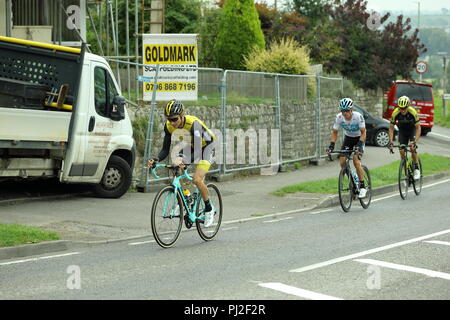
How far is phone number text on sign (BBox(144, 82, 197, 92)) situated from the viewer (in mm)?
18391

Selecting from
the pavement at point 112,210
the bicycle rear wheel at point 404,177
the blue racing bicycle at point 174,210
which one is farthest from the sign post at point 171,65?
the blue racing bicycle at point 174,210

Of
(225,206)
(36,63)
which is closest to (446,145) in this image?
(225,206)

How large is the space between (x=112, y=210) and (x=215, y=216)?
122 inches

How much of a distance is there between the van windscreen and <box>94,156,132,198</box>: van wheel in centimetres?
2391

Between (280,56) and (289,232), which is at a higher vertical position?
(280,56)

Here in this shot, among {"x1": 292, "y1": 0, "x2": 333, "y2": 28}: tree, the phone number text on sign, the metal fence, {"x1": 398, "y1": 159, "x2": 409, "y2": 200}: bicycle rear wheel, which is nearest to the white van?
the metal fence

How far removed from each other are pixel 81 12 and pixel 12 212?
39.2ft

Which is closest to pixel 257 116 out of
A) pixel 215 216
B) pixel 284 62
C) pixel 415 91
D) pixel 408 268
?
pixel 284 62

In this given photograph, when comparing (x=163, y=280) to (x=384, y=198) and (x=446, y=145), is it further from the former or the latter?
(x=446, y=145)

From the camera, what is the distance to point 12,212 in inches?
569

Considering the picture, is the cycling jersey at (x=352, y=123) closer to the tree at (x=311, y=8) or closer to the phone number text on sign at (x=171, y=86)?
the phone number text on sign at (x=171, y=86)

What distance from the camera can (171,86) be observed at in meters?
18.8

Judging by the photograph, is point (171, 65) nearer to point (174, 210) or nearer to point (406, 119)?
point (406, 119)

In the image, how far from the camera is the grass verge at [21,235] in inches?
435
